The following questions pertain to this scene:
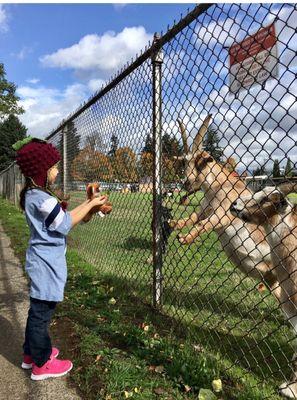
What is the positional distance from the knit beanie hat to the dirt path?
157 centimetres

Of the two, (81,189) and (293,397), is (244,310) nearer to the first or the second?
(293,397)

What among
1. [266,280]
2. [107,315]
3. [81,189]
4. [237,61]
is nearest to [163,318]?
[107,315]

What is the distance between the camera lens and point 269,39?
2674mm

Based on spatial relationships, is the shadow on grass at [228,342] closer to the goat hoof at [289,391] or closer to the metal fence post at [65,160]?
the goat hoof at [289,391]

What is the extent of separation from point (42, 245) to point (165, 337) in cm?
137

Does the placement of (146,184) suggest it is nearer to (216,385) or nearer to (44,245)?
(44,245)

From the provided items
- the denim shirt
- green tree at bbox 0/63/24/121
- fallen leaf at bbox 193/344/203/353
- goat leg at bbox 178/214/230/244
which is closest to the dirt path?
the denim shirt

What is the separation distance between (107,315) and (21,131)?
212 feet

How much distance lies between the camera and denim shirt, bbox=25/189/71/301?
11.7ft

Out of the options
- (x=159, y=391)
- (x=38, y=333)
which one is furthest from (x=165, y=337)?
(x=38, y=333)

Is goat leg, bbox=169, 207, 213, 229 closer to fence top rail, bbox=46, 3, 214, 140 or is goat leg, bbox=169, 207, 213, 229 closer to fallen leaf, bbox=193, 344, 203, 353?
fallen leaf, bbox=193, 344, 203, 353

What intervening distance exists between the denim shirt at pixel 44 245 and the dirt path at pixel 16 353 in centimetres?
68

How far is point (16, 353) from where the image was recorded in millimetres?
4211

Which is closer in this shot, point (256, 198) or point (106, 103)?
point (256, 198)
